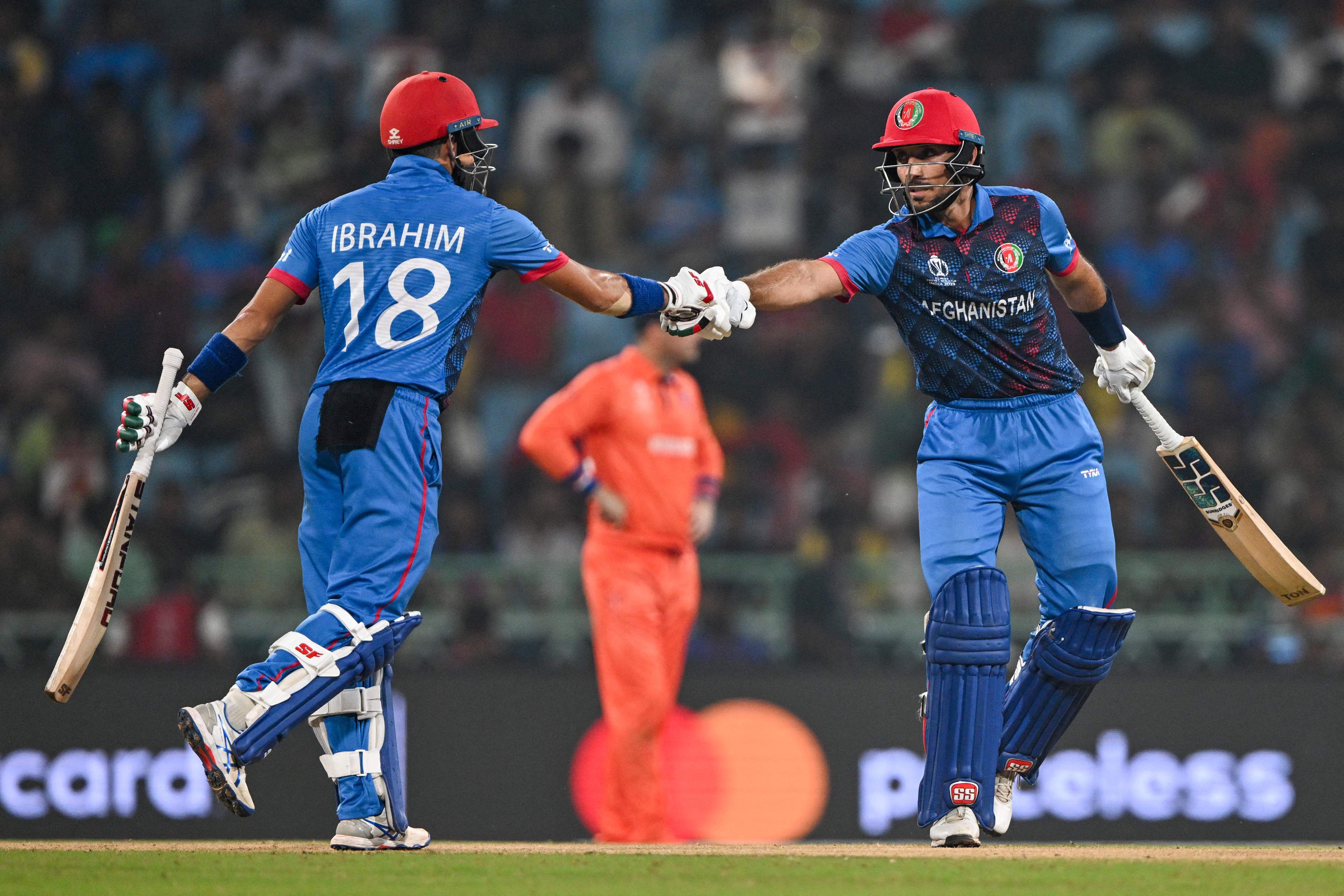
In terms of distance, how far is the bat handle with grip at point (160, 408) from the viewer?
536 centimetres

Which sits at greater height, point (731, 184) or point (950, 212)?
point (731, 184)

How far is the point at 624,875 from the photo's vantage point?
4672 millimetres

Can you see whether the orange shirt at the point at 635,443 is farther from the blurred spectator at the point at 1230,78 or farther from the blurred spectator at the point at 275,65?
the blurred spectator at the point at 1230,78

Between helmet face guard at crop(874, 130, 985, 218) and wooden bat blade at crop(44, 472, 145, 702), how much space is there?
2671mm

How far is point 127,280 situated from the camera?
1237 cm

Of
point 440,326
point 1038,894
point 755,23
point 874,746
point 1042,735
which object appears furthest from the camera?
point 755,23

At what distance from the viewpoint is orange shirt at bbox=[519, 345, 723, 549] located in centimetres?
827

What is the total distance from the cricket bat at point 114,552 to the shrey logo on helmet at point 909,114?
8.25ft

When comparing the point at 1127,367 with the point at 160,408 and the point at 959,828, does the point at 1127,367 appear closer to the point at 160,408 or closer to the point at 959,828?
the point at 959,828

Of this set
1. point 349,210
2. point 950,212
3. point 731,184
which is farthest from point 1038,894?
point 731,184

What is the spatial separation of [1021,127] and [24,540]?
791 cm

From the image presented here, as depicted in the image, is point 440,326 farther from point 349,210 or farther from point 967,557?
point 967,557

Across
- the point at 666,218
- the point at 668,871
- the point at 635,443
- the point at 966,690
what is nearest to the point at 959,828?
the point at 966,690

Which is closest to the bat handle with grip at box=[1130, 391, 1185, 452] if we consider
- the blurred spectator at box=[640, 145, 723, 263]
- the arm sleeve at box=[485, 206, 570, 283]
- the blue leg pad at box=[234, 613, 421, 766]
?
the arm sleeve at box=[485, 206, 570, 283]
